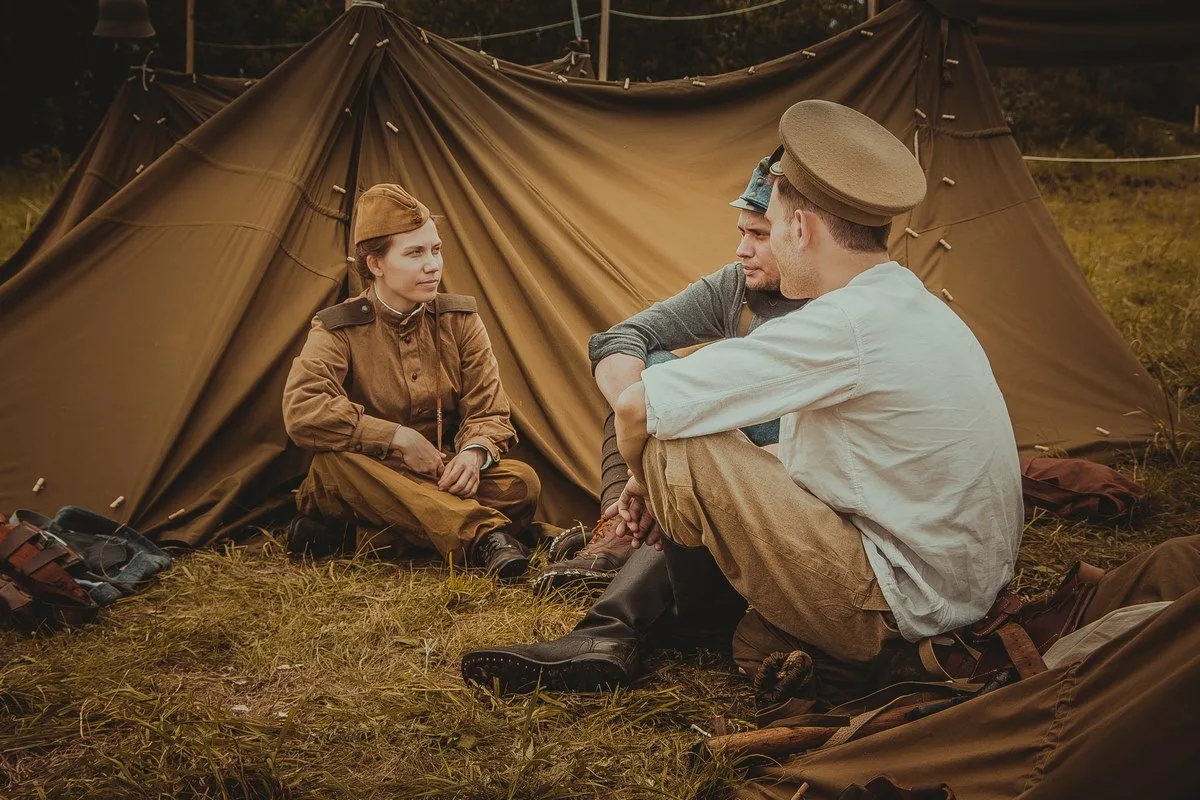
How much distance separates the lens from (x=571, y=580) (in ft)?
9.92

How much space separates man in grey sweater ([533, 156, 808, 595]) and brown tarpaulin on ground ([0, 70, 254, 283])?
7.76ft

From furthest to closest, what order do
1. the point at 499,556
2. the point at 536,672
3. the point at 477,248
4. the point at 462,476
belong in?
the point at 477,248, the point at 462,476, the point at 499,556, the point at 536,672

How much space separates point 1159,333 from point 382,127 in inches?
152

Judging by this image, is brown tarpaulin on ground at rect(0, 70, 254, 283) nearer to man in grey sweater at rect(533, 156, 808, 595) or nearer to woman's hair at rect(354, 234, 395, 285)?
woman's hair at rect(354, 234, 395, 285)

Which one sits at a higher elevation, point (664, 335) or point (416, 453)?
point (664, 335)

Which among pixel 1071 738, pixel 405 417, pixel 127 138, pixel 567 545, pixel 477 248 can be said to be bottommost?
pixel 567 545

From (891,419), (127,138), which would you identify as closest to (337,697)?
(891,419)

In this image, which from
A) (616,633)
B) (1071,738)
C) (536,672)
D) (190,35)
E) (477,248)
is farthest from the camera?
(190,35)

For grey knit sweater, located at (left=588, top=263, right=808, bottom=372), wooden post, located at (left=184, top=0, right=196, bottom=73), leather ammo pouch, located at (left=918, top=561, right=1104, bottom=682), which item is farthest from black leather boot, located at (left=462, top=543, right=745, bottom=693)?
wooden post, located at (left=184, top=0, right=196, bottom=73)

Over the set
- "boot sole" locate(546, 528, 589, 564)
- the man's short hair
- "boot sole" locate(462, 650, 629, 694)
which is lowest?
"boot sole" locate(546, 528, 589, 564)

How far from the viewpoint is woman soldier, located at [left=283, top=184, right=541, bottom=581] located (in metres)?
3.22

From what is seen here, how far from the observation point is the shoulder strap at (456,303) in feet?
11.5

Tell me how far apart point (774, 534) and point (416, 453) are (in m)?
1.43

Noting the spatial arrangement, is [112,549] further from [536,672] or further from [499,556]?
[536,672]
